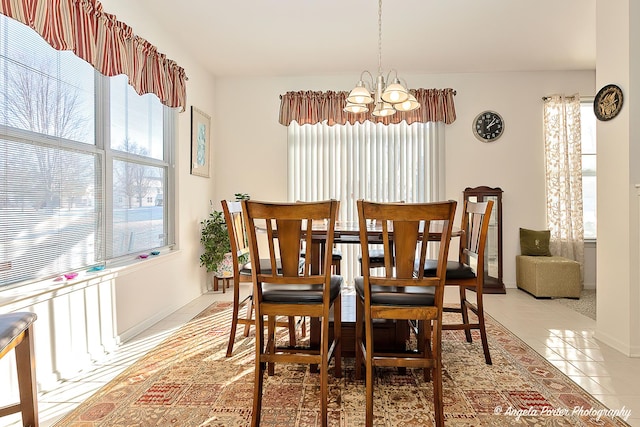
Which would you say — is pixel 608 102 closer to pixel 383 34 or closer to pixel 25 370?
pixel 383 34

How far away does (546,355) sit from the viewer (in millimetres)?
2502

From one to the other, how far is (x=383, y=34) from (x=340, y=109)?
1.12m

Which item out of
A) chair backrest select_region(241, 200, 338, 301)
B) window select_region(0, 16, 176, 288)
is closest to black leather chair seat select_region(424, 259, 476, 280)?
chair backrest select_region(241, 200, 338, 301)

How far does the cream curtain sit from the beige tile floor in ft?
3.30

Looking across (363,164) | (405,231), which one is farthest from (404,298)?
(363,164)

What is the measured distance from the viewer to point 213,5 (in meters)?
3.13

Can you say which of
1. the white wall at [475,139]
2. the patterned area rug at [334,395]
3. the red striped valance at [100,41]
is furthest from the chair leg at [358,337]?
the white wall at [475,139]

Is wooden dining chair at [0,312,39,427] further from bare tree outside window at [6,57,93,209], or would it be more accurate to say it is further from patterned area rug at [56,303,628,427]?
bare tree outside window at [6,57,93,209]

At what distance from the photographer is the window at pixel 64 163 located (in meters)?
1.93

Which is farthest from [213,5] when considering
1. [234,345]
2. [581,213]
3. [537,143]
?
[581,213]

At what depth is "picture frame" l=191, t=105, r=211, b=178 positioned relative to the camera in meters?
4.13

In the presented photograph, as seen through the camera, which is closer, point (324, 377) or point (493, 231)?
point (324, 377)

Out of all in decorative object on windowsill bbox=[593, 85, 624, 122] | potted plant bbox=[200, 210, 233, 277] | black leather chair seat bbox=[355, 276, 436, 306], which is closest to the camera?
black leather chair seat bbox=[355, 276, 436, 306]

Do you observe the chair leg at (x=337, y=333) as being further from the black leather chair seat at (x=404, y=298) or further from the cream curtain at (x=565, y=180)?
the cream curtain at (x=565, y=180)
